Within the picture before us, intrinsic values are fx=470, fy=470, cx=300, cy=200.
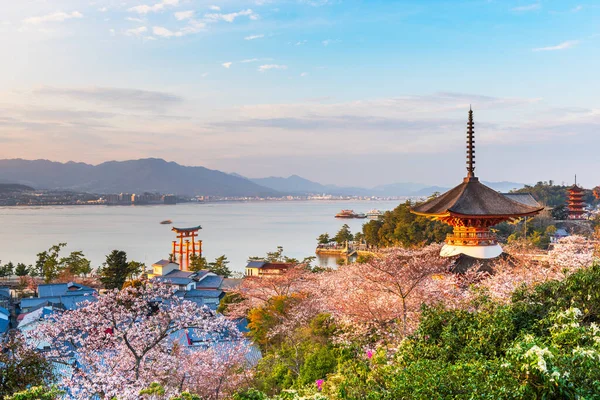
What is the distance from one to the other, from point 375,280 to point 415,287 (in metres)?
0.81

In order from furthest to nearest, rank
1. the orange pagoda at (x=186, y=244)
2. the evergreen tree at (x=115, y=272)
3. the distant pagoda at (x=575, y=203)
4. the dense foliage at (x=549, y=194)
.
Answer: the dense foliage at (x=549, y=194) < the distant pagoda at (x=575, y=203) < the orange pagoda at (x=186, y=244) < the evergreen tree at (x=115, y=272)

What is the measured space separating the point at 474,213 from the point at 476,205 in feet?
1.21

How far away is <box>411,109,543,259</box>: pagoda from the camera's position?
11.7 m

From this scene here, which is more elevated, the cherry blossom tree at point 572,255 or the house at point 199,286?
the cherry blossom tree at point 572,255

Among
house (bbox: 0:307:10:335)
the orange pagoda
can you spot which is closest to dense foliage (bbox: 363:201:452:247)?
the orange pagoda

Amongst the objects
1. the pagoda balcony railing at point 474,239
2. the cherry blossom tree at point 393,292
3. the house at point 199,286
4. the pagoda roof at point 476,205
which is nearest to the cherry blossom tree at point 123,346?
the cherry blossom tree at point 393,292

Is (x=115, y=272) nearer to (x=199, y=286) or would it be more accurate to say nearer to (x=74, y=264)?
(x=199, y=286)

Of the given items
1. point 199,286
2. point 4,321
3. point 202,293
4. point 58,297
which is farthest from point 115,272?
point 4,321

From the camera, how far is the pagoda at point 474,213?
11727 mm

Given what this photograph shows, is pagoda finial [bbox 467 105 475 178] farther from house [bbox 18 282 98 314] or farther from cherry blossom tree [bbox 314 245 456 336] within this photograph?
house [bbox 18 282 98 314]

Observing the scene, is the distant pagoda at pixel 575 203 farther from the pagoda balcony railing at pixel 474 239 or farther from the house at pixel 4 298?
the house at pixel 4 298

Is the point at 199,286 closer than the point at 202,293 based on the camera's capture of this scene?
No

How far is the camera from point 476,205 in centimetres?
1188

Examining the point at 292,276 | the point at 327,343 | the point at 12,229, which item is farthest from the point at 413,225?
the point at 12,229
